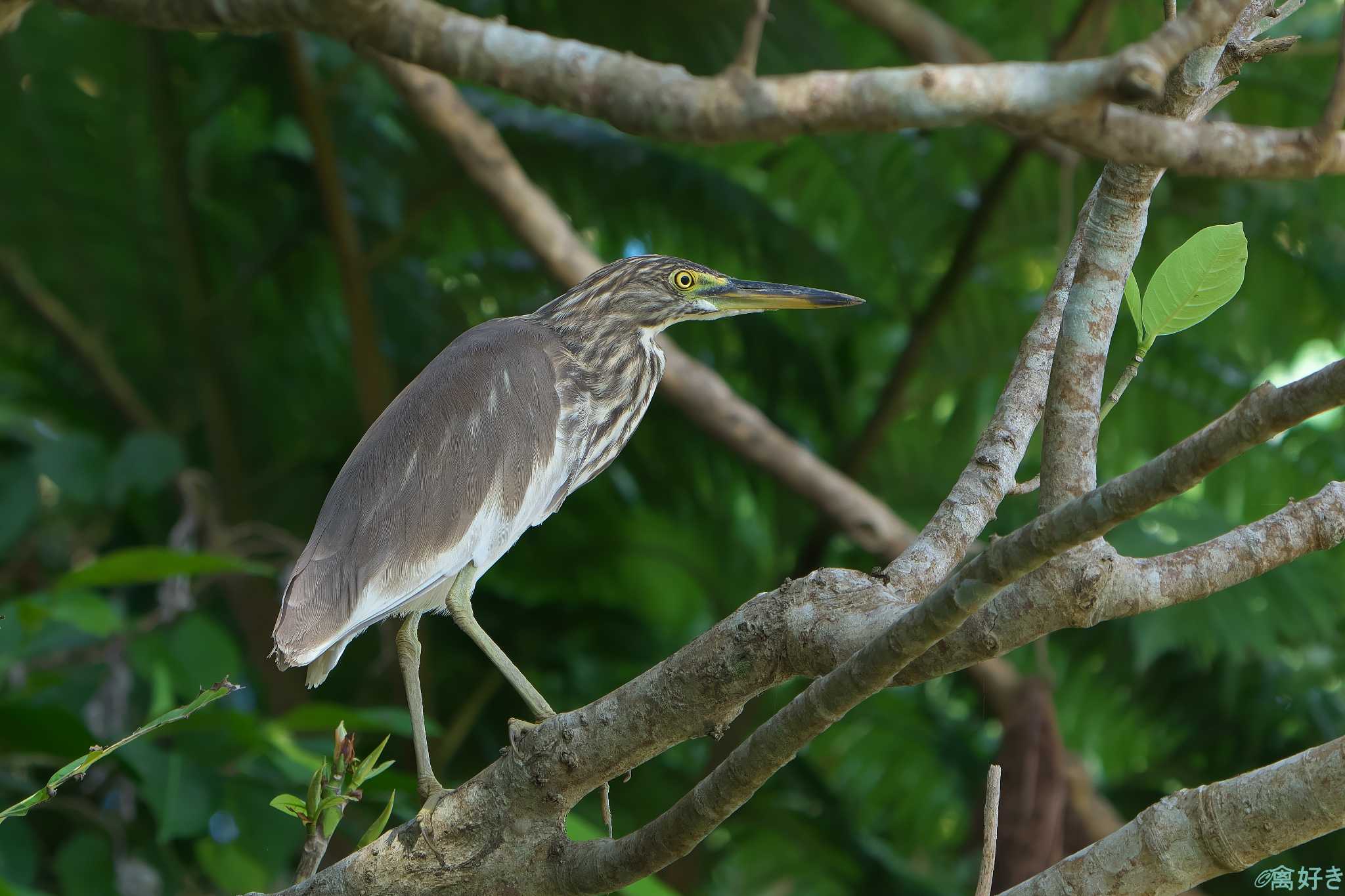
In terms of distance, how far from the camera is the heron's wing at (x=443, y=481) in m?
2.38

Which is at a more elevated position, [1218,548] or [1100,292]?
[1100,292]

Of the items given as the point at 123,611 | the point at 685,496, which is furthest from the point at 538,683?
the point at 123,611

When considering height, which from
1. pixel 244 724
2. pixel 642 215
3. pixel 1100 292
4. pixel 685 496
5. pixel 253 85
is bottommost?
pixel 244 724

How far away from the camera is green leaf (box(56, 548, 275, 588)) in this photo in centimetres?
291

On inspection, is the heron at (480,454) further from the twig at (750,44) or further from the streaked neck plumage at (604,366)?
the twig at (750,44)

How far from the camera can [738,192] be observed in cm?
524

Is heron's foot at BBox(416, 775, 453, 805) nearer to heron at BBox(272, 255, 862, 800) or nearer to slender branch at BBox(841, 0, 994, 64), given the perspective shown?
heron at BBox(272, 255, 862, 800)

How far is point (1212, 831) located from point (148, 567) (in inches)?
95.3

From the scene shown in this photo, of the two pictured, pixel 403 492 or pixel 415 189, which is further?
pixel 415 189

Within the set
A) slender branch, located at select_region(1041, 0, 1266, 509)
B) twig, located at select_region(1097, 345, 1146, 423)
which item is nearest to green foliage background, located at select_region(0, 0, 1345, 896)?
slender branch, located at select_region(1041, 0, 1266, 509)

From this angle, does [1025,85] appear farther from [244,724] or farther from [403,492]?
[244,724]

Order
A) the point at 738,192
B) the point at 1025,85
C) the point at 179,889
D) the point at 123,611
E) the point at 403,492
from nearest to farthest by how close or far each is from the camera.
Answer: the point at 1025,85, the point at 403,492, the point at 179,889, the point at 123,611, the point at 738,192

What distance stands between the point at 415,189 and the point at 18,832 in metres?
3.13

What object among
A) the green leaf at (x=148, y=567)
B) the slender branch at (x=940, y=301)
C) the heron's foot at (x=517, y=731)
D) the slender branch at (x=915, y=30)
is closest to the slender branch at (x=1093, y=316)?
the heron's foot at (x=517, y=731)
